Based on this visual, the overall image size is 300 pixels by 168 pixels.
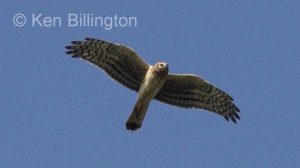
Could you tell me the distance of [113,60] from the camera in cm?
2039

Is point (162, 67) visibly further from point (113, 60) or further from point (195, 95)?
point (195, 95)

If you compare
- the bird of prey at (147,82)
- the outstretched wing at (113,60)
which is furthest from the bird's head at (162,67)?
the outstretched wing at (113,60)

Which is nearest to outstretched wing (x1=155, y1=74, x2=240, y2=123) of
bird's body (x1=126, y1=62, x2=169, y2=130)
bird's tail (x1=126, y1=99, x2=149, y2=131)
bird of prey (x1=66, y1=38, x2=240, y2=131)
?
bird of prey (x1=66, y1=38, x2=240, y2=131)

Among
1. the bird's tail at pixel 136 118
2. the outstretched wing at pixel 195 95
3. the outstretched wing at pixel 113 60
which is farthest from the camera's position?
the outstretched wing at pixel 195 95

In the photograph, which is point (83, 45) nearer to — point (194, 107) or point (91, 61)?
point (91, 61)

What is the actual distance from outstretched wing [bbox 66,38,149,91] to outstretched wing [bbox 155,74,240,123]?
693 millimetres

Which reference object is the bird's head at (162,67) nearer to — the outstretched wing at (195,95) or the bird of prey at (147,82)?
the bird of prey at (147,82)

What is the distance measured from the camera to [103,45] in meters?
20.3

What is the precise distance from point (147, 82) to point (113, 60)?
98 cm

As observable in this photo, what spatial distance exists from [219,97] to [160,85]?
168cm

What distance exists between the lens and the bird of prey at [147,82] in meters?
20.0

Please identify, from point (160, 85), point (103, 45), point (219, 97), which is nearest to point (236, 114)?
point (219, 97)

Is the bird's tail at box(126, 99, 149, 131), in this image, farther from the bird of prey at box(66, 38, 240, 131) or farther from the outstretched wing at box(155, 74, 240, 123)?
the outstretched wing at box(155, 74, 240, 123)

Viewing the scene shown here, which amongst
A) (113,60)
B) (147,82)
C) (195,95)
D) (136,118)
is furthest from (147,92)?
(195,95)
